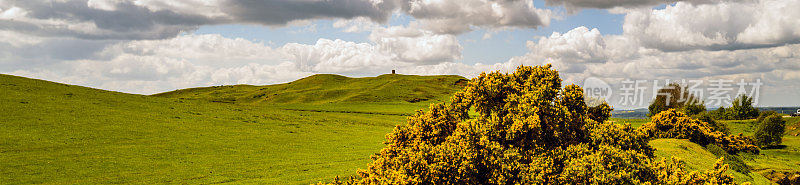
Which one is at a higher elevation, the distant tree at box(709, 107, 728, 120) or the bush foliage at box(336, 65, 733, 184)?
the bush foliage at box(336, 65, 733, 184)

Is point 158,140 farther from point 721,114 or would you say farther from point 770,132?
point 721,114

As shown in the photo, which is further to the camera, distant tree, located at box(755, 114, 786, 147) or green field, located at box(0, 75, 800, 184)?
distant tree, located at box(755, 114, 786, 147)

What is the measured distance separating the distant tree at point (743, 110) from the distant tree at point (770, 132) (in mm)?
70089

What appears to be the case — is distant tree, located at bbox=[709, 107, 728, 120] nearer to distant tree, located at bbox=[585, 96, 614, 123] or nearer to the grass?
the grass

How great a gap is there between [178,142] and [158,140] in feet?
8.54

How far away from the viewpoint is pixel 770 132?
8775 centimetres

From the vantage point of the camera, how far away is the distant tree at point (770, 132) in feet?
285

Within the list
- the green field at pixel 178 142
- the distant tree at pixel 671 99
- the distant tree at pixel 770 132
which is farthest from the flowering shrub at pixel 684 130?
the distant tree at pixel 671 99

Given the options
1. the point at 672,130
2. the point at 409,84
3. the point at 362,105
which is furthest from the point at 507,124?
the point at 409,84

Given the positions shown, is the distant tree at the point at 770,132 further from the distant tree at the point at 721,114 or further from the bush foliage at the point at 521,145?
the bush foliage at the point at 521,145

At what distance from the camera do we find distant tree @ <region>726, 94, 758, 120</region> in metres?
150

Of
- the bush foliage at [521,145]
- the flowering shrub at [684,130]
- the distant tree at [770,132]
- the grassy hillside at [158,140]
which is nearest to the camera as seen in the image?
the bush foliage at [521,145]

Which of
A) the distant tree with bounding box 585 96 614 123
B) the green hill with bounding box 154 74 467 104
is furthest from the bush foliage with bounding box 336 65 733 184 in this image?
the green hill with bounding box 154 74 467 104

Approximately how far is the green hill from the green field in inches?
1678
